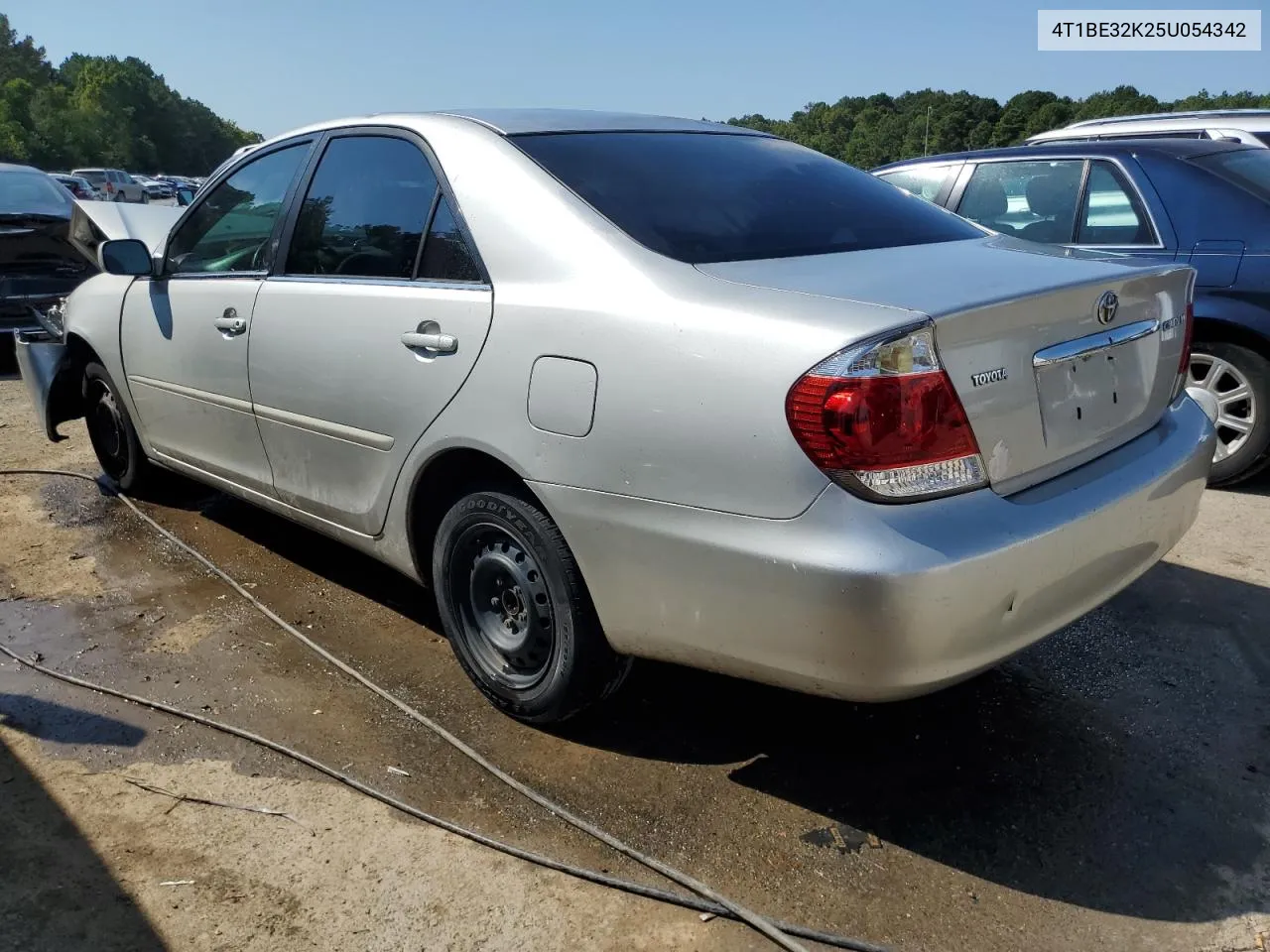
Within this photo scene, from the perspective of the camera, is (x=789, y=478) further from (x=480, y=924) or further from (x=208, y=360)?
(x=208, y=360)

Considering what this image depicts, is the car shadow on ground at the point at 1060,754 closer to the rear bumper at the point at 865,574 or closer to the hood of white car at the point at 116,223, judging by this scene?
the rear bumper at the point at 865,574

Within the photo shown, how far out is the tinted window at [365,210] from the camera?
299 cm

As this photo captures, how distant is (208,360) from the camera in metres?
3.76

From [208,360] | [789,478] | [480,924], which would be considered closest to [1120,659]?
[789,478]

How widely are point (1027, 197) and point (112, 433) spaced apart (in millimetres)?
4960

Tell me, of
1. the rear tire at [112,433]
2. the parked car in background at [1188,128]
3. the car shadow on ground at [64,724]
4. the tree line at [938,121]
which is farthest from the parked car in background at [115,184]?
the car shadow on ground at [64,724]

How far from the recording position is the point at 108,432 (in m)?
5.01

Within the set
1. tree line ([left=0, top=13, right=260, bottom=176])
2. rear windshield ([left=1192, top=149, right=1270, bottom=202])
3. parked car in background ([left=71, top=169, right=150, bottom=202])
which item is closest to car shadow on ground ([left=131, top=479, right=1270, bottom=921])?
rear windshield ([left=1192, top=149, right=1270, bottom=202])

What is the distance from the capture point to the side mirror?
156 inches

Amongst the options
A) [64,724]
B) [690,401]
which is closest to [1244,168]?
[690,401]

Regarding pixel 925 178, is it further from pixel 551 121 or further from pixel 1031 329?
pixel 1031 329

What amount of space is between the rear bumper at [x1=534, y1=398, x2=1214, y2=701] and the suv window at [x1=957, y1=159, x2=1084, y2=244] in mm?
3263

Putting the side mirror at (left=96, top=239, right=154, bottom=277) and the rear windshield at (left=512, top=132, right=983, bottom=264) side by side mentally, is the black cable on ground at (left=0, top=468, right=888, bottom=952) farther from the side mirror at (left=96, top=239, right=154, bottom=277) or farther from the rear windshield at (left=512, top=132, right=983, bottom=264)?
the side mirror at (left=96, top=239, right=154, bottom=277)

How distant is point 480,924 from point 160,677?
64.5 inches
